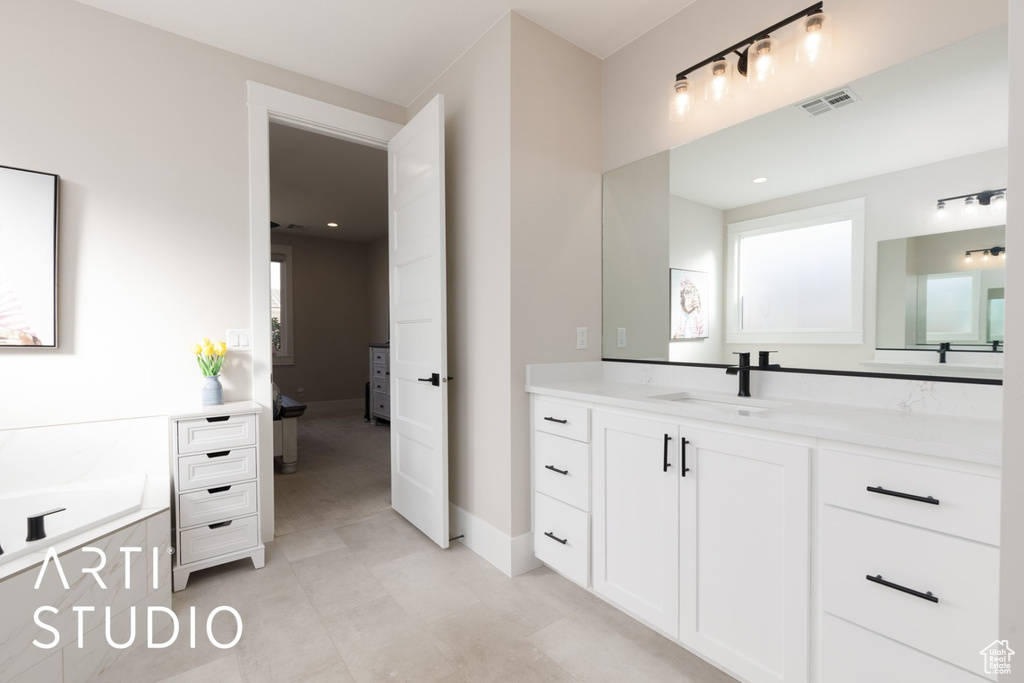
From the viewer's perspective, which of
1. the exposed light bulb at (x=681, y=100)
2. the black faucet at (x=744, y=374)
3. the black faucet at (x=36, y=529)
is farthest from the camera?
the exposed light bulb at (x=681, y=100)

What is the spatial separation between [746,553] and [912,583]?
0.41 meters

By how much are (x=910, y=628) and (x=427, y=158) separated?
8.71ft

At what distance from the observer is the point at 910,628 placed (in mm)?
1126

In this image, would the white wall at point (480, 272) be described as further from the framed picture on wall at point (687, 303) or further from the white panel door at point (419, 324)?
the framed picture on wall at point (687, 303)

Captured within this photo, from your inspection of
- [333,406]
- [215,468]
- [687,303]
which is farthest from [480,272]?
[333,406]

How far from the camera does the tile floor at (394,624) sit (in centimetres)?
163

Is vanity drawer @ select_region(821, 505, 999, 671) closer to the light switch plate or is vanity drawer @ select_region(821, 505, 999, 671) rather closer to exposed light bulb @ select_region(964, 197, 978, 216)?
exposed light bulb @ select_region(964, 197, 978, 216)

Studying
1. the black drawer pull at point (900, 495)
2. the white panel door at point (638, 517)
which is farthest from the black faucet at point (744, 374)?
the black drawer pull at point (900, 495)

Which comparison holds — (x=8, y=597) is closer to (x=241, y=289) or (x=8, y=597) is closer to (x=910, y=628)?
(x=241, y=289)

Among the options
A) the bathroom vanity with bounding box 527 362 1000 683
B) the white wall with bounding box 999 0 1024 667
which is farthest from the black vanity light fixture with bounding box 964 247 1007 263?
the white wall with bounding box 999 0 1024 667

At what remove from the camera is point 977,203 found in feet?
4.75

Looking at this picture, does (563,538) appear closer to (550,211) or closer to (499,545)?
(499,545)

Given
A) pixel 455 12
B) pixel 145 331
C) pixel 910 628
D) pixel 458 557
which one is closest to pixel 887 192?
pixel 910 628

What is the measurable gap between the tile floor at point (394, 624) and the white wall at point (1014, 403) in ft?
4.37
